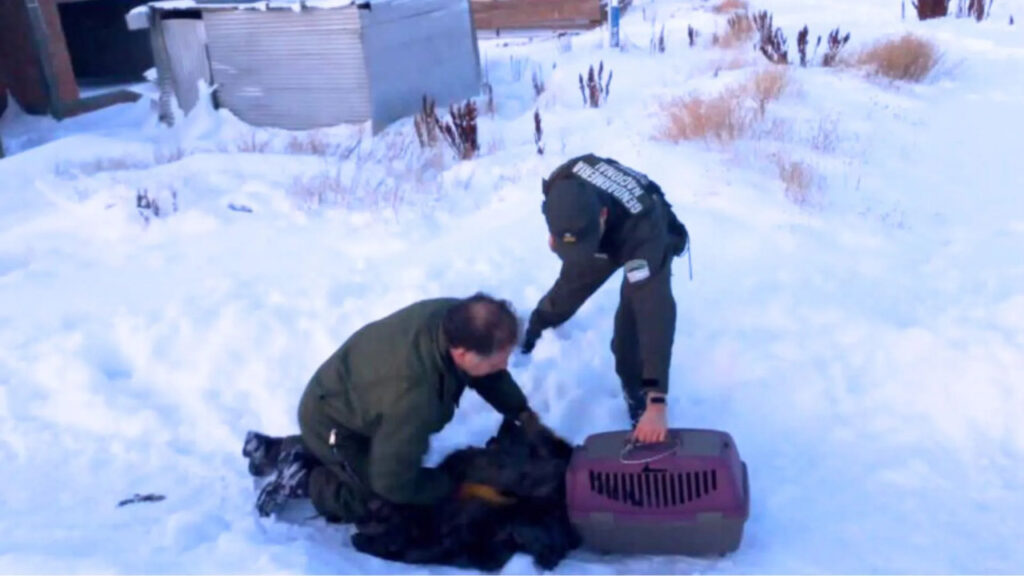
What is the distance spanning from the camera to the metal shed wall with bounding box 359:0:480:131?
34.5 ft

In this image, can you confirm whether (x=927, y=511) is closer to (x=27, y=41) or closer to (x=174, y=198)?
(x=174, y=198)

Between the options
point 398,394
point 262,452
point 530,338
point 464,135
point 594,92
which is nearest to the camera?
point 398,394

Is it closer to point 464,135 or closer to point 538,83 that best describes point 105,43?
point 538,83

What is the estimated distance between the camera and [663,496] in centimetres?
333

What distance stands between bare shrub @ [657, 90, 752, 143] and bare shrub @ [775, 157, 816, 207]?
2.43 ft

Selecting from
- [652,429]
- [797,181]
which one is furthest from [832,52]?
[652,429]

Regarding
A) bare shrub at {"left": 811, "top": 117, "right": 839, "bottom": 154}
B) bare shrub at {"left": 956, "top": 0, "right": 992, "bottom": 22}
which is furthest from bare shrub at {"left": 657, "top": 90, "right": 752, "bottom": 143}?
bare shrub at {"left": 956, "top": 0, "right": 992, "bottom": 22}

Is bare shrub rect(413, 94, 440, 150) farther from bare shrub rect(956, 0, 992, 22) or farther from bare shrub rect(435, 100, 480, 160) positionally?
bare shrub rect(956, 0, 992, 22)

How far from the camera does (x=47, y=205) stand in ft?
23.6

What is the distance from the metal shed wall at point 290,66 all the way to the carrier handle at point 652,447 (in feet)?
25.3

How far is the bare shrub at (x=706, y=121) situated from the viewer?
7543mm

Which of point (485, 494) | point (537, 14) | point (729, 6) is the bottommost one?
point (537, 14)

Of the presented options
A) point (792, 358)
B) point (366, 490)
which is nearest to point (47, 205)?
point (366, 490)

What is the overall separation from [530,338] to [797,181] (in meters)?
2.69
